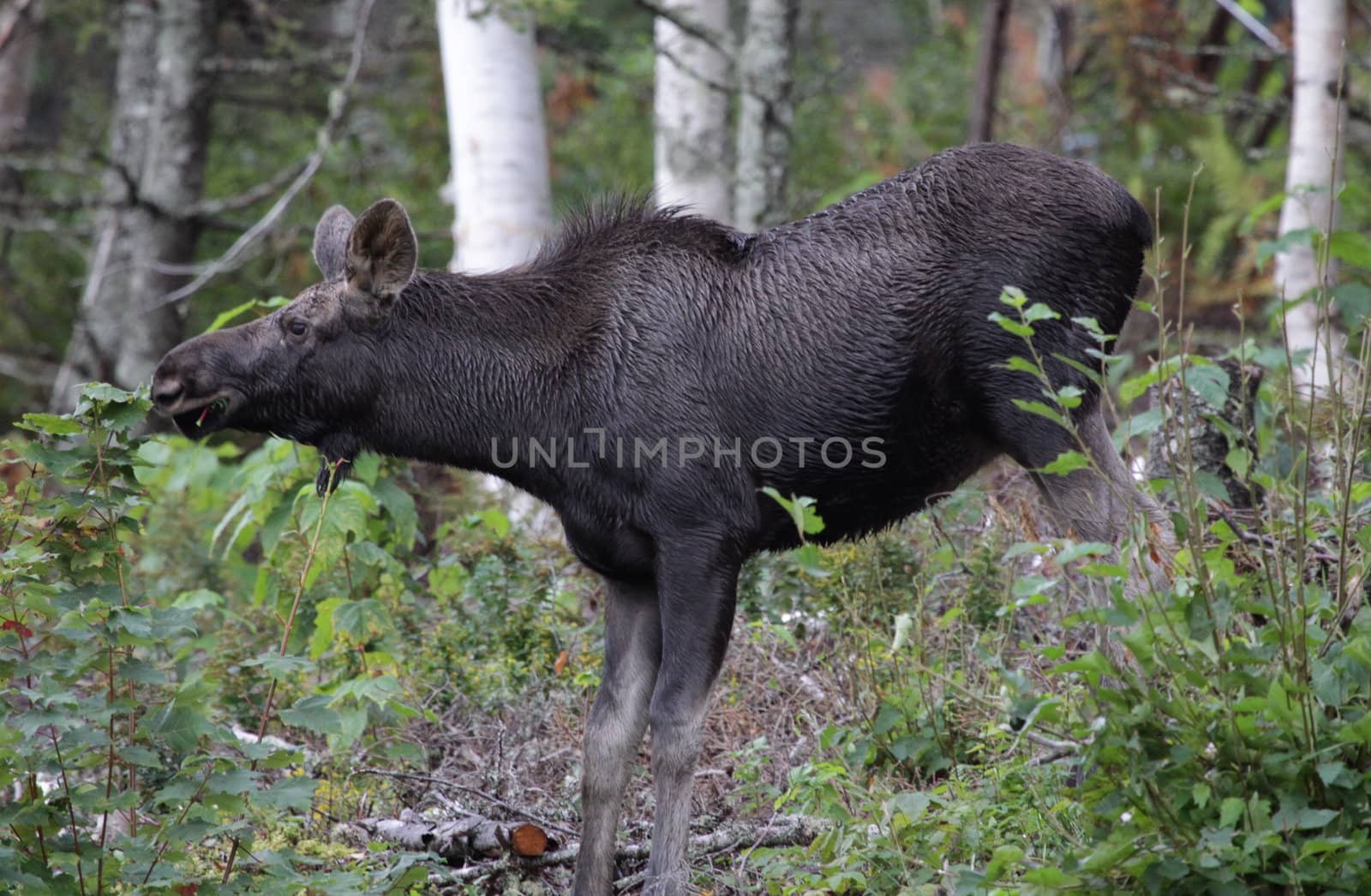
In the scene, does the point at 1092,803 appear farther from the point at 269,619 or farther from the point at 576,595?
the point at 269,619

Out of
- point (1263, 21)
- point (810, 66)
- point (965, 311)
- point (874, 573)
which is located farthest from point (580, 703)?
point (1263, 21)

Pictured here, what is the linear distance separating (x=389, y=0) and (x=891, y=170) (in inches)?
255

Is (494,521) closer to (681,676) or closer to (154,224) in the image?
(681,676)

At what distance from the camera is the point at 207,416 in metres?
4.88

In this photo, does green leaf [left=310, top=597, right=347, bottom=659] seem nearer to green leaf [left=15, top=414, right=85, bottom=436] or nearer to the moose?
the moose

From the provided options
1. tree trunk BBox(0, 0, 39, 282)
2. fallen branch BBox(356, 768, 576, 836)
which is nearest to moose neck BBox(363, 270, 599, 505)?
fallen branch BBox(356, 768, 576, 836)

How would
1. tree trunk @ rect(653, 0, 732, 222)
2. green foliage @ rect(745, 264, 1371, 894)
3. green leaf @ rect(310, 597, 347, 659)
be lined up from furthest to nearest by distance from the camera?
tree trunk @ rect(653, 0, 732, 222), green leaf @ rect(310, 597, 347, 659), green foliage @ rect(745, 264, 1371, 894)

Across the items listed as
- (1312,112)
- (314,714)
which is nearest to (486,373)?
(314,714)

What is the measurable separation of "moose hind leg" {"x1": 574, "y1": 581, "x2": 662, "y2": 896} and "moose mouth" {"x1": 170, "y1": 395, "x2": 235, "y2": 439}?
1378 millimetres

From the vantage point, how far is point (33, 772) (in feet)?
12.4

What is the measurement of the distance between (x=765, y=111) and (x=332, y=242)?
396 centimetres

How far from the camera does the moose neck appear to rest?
4840 mm

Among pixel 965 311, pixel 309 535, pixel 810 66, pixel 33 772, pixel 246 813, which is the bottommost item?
pixel 246 813

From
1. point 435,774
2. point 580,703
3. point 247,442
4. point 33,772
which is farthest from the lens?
point 247,442
